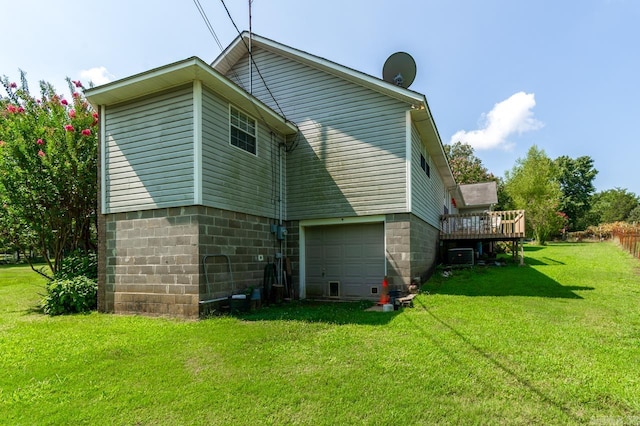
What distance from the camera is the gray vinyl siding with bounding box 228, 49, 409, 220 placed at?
28.6ft

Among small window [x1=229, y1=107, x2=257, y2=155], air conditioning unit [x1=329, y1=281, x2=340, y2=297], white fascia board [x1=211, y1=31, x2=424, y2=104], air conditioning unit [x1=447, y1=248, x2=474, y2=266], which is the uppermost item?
white fascia board [x1=211, y1=31, x2=424, y2=104]

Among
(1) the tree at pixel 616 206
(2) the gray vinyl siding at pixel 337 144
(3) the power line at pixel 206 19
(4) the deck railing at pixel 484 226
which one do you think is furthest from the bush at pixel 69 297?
(1) the tree at pixel 616 206

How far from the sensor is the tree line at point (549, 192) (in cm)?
2667

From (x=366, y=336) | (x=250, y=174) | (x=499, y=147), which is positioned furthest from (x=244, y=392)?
(x=499, y=147)

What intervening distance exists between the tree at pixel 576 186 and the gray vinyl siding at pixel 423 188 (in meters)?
38.5

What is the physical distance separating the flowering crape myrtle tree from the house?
154cm

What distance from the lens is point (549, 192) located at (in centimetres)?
2672

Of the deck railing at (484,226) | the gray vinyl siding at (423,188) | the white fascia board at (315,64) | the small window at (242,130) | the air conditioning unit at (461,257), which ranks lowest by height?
the air conditioning unit at (461,257)

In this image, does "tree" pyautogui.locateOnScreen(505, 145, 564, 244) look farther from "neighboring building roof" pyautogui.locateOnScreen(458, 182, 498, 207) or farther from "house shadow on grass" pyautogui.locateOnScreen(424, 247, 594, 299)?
"house shadow on grass" pyautogui.locateOnScreen(424, 247, 594, 299)

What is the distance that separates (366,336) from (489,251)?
14.1 metres

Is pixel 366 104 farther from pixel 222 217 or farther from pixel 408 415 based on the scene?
pixel 408 415

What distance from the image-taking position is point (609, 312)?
6289 millimetres

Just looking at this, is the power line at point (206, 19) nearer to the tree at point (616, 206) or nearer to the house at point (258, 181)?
the house at point (258, 181)

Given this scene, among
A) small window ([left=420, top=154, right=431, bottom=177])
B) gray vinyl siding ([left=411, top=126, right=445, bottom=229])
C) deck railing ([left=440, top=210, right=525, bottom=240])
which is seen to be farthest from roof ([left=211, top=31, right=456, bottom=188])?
deck railing ([left=440, top=210, right=525, bottom=240])
